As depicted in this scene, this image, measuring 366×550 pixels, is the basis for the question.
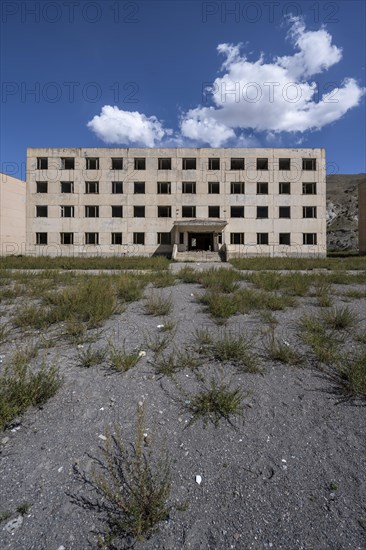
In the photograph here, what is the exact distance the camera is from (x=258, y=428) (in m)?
2.70

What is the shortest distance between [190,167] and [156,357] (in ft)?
105

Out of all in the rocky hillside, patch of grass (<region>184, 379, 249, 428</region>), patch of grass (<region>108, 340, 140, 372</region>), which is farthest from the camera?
the rocky hillside

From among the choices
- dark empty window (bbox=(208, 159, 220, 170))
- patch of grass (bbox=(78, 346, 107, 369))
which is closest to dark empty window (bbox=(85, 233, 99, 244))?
dark empty window (bbox=(208, 159, 220, 170))

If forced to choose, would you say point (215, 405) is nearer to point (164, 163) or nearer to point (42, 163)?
point (164, 163)

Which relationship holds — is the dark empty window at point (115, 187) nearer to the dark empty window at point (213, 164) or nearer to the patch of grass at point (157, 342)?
the dark empty window at point (213, 164)

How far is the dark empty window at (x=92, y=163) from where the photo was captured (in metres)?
32.4

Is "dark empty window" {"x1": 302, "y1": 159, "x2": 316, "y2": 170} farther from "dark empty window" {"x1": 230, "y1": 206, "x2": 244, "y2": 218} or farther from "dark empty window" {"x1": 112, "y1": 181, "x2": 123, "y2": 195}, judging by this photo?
"dark empty window" {"x1": 112, "y1": 181, "x2": 123, "y2": 195}

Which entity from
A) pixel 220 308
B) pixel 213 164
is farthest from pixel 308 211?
pixel 220 308

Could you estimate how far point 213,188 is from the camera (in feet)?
106

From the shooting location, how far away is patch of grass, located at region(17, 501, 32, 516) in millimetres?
1917

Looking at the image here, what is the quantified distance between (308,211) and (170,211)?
17087 mm

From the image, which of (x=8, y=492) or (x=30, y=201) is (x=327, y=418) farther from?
(x=30, y=201)

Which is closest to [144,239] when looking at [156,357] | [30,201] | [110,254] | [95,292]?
[110,254]

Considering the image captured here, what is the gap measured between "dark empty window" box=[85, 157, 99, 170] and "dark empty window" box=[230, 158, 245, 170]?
54.4 feet
